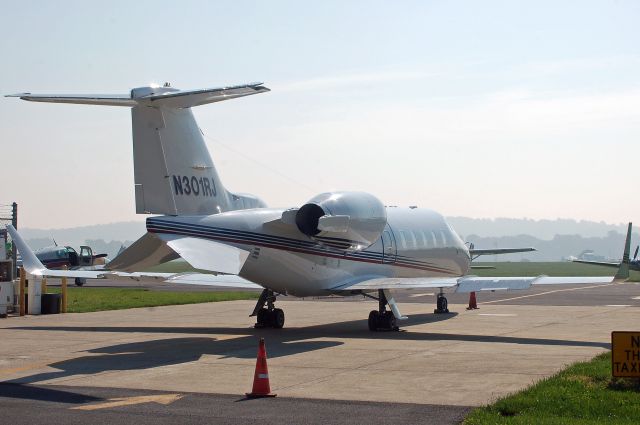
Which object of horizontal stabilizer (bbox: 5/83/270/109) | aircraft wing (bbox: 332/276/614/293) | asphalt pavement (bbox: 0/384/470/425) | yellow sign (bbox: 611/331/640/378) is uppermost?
horizontal stabilizer (bbox: 5/83/270/109)

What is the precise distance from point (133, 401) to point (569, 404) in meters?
5.50

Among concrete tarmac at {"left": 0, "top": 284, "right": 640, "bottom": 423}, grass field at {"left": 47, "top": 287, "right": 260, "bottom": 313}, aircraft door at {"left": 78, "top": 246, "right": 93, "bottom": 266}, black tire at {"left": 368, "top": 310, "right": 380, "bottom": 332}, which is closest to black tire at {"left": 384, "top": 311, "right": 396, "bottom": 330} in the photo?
black tire at {"left": 368, "top": 310, "right": 380, "bottom": 332}

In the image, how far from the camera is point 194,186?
19547 millimetres

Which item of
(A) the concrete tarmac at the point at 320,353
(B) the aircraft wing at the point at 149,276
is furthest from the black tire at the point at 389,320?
(B) the aircraft wing at the point at 149,276

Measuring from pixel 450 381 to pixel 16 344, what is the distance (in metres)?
10.2

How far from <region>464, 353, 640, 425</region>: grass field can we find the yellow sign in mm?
203

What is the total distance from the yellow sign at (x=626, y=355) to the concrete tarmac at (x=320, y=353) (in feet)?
4.53

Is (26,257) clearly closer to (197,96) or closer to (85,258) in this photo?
(197,96)

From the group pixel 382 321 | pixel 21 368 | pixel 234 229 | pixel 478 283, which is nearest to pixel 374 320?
pixel 382 321

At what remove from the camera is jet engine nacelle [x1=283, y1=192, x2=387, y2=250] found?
2028 cm

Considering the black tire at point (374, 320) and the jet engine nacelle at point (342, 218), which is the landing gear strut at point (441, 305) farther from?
the jet engine nacelle at point (342, 218)

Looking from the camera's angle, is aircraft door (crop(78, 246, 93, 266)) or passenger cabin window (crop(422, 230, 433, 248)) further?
aircraft door (crop(78, 246, 93, 266))

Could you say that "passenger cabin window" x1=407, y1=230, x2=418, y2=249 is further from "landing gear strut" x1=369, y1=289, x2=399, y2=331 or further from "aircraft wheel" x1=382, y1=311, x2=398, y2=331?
"aircraft wheel" x1=382, y1=311, x2=398, y2=331

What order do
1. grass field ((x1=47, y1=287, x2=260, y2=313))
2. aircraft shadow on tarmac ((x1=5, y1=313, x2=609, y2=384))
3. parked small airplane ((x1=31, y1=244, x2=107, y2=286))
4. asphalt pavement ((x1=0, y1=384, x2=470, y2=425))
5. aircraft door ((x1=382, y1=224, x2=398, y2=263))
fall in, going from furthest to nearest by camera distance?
1. parked small airplane ((x1=31, y1=244, x2=107, y2=286))
2. grass field ((x1=47, y1=287, x2=260, y2=313))
3. aircraft door ((x1=382, y1=224, x2=398, y2=263))
4. aircraft shadow on tarmac ((x1=5, y1=313, x2=609, y2=384))
5. asphalt pavement ((x1=0, y1=384, x2=470, y2=425))
